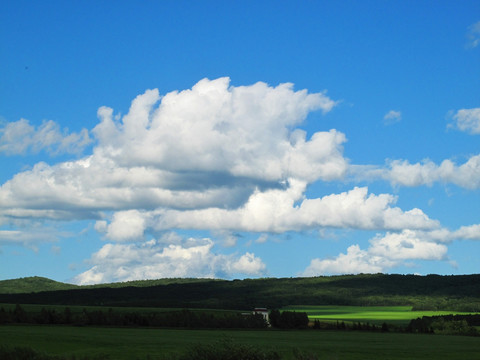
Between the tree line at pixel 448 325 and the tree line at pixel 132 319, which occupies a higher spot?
the tree line at pixel 132 319

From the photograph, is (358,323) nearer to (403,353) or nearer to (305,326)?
(305,326)

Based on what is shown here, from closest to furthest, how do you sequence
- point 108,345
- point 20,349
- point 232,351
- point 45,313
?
point 232,351 < point 20,349 < point 108,345 < point 45,313

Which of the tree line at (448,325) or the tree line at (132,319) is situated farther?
the tree line at (132,319)

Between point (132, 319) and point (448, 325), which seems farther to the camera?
point (448, 325)

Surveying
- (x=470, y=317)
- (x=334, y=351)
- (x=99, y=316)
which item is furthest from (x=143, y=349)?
(x=470, y=317)

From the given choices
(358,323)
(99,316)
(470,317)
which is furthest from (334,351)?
(470,317)

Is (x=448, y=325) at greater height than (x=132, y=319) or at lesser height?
lesser

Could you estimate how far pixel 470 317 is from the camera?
195m

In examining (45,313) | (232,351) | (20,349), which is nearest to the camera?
(232,351)

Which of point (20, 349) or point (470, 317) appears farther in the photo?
point (470, 317)

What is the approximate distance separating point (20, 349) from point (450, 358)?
5774cm

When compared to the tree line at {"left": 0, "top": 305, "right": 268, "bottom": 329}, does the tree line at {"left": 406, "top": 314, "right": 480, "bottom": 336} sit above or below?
below

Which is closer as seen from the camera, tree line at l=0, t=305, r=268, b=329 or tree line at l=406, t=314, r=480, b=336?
tree line at l=406, t=314, r=480, b=336

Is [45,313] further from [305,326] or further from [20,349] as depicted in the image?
[20,349]
